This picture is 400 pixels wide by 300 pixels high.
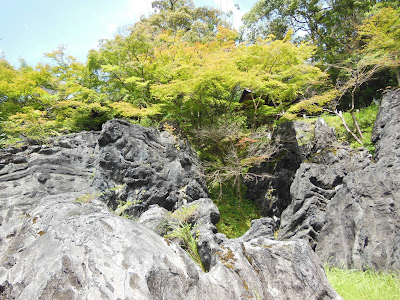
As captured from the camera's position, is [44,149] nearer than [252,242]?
No

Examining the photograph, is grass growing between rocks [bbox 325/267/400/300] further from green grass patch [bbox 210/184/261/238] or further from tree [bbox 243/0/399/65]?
tree [bbox 243/0/399/65]

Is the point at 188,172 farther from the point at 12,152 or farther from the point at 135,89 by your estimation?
the point at 12,152

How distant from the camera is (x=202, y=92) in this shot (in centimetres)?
934

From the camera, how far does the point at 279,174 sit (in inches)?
395

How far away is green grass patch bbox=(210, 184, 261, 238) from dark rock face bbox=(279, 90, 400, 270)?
188 centimetres

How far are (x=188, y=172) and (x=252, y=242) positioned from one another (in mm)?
5232

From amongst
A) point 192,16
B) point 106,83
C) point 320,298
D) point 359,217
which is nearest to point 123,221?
point 320,298

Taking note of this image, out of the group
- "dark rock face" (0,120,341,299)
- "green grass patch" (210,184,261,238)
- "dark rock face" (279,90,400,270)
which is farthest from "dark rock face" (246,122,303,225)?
"dark rock face" (0,120,341,299)

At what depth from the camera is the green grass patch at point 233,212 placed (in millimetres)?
9016

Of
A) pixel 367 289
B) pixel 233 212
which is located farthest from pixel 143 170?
pixel 367 289

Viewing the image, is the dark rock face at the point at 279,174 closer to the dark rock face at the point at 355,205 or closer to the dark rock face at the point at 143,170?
the dark rock face at the point at 355,205

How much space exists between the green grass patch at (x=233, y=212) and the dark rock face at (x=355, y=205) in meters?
1.88

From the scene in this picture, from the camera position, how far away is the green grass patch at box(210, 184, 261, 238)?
29.6 feet

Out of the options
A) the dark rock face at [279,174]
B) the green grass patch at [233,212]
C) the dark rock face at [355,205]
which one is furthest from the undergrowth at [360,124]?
the green grass patch at [233,212]
